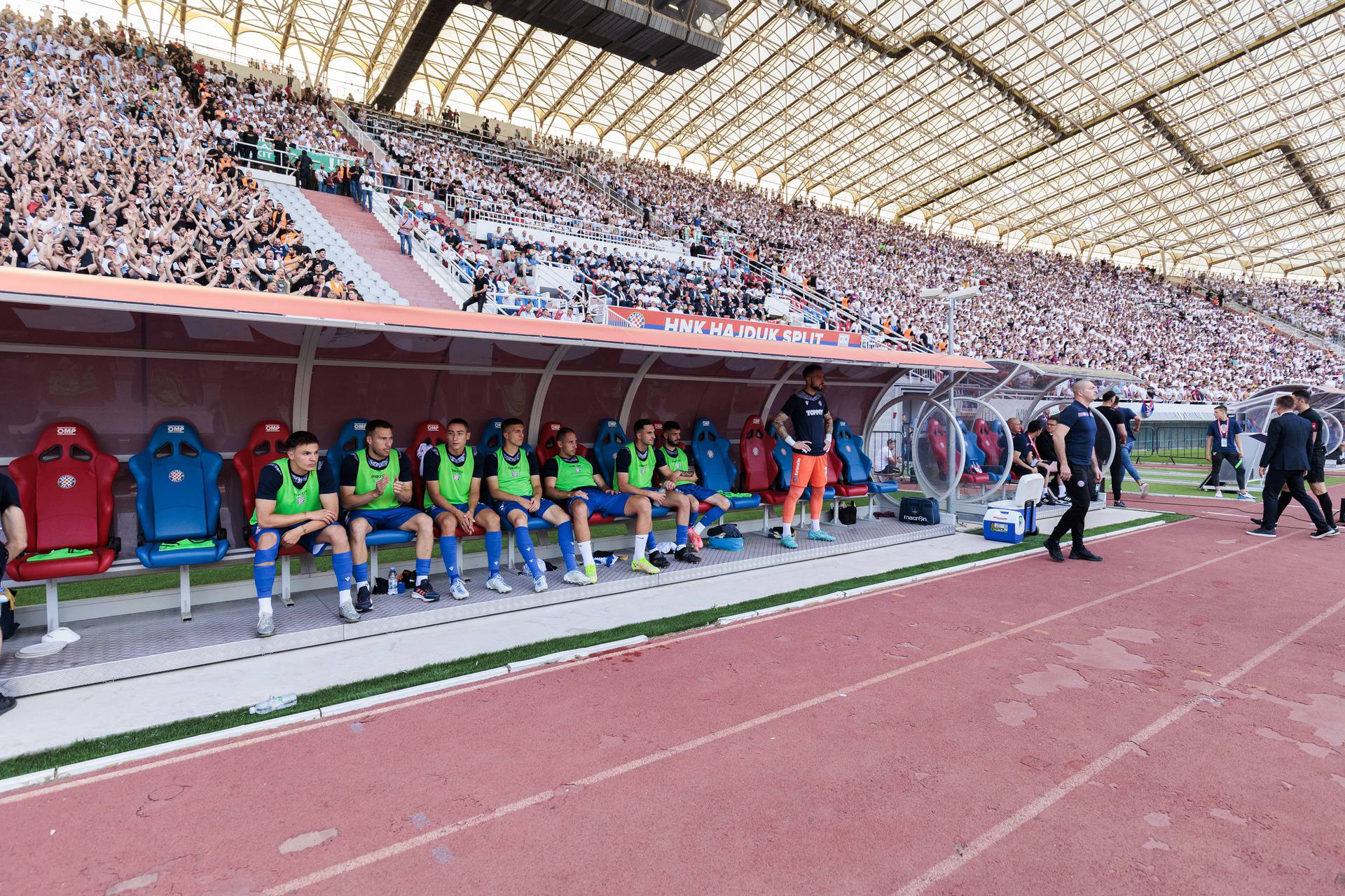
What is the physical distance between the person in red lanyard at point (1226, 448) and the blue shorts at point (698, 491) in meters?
11.0

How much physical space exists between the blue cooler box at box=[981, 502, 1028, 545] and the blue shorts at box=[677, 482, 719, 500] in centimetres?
370

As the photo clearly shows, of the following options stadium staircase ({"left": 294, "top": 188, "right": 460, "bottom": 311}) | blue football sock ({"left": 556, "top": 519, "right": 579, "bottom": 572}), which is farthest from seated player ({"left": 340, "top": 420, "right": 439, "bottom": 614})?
stadium staircase ({"left": 294, "top": 188, "right": 460, "bottom": 311})

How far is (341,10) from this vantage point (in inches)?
1224

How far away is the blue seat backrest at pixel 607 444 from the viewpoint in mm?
7250

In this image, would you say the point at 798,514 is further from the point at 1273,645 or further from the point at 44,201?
the point at 44,201

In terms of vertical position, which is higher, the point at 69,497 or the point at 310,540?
the point at 69,497

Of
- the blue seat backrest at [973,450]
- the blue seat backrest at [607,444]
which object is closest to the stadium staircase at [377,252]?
the blue seat backrest at [607,444]

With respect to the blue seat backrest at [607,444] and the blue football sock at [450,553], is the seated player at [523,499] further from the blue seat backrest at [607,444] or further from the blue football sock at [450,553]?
the blue seat backrest at [607,444]

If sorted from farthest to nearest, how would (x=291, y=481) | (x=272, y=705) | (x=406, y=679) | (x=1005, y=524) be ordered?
1. (x=1005, y=524)
2. (x=291, y=481)
3. (x=406, y=679)
4. (x=272, y=705)

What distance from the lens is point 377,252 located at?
16344 mm

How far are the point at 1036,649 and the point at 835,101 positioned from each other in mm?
38679

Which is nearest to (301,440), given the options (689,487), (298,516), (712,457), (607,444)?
(298,516)

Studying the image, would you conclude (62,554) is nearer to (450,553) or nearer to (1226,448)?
(450,553)

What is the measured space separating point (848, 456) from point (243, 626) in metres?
6.83
